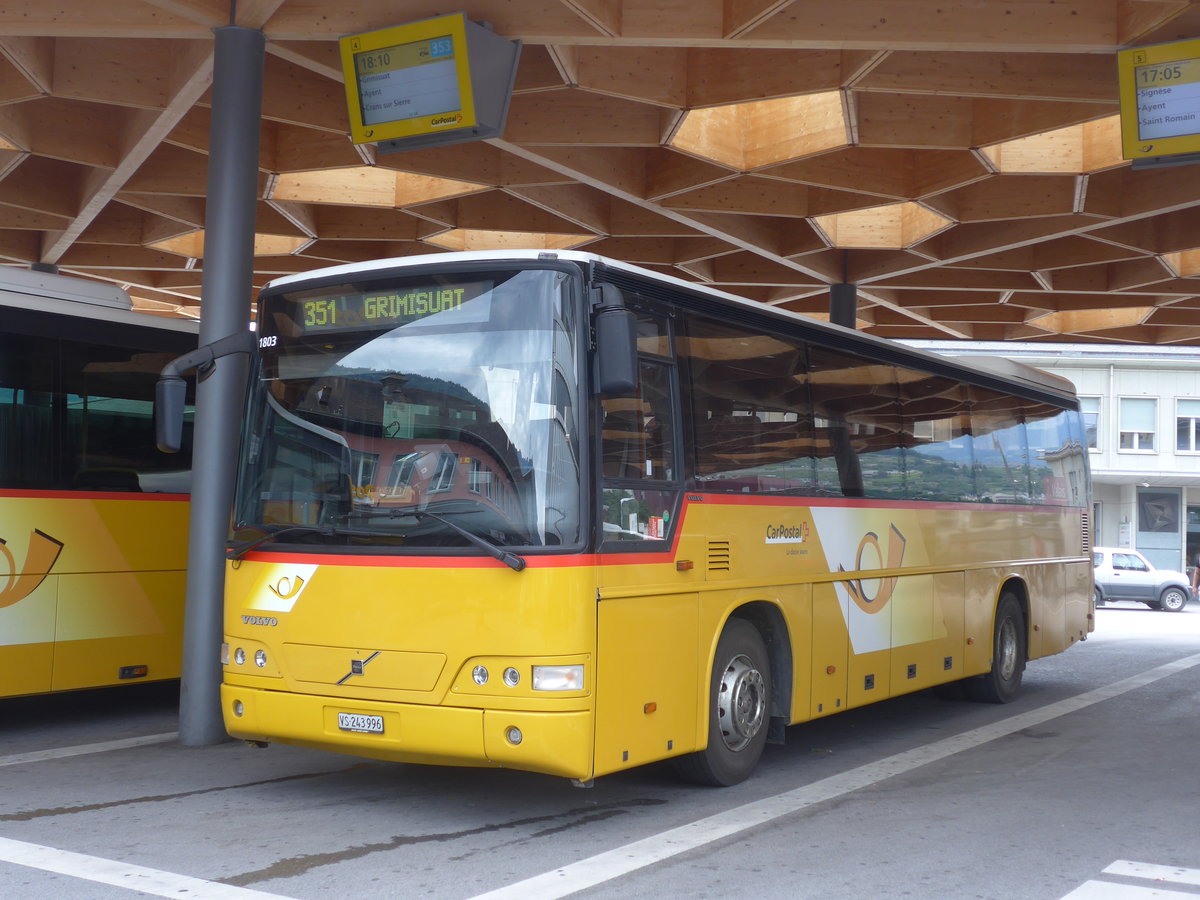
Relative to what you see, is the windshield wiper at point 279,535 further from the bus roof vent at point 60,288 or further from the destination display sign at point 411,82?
the destination display sign at point 411,82

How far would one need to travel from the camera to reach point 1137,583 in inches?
1351

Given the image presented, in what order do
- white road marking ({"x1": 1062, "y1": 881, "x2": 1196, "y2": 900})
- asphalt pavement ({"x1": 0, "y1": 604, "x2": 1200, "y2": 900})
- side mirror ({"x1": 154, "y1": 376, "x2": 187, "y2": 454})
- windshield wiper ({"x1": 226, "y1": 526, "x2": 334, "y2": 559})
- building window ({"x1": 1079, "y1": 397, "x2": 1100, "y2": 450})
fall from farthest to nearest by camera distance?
building window ({"x1": 1079, "y1": 397, "x2": 1100, "y2": 450}), side mirror ({"x1": 154, "y1": 376, "x2": 187, "y2": 454}), windshield wiper ({"x1": 226, "y1": 526, "x2": 334, "y2": 559}), asphalt pavement ({"x1": 0, "y1": 604, "x2": 1200, "y2": 900}), white road marking ({"x1": 1062, "y1": 881, "x2": 1196, "y2": 900})

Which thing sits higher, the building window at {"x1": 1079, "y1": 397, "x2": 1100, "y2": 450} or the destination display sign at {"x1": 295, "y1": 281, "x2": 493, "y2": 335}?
the building window at {"x1": 1079, "y1": 397, "x2": 1100, "y2": 450}

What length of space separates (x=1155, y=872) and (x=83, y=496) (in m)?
8.17

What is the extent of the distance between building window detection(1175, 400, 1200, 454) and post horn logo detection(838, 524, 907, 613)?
41115mm

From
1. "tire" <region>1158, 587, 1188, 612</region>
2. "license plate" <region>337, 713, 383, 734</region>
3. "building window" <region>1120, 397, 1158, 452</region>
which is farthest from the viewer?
"building window" <region>1120, 397, 1158, 452</region>

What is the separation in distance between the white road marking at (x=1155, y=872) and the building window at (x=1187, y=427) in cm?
4481

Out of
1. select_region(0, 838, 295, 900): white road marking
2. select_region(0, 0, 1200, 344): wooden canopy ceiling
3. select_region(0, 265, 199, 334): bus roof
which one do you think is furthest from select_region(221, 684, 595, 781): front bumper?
select_region(0, 0, 1200, 344): wooden canopy ceiling

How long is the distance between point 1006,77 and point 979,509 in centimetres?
404

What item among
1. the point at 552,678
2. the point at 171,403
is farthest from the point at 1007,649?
the point at 171,403

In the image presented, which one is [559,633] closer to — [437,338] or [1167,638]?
[437,338]

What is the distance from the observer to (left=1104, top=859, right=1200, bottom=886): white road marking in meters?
6.34

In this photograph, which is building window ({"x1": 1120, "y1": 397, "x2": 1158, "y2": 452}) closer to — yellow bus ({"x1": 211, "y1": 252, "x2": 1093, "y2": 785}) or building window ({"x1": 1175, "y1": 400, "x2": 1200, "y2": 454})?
building window ({"x1": 1175, "y1": 400, "x2": 1200, "y2": 454})

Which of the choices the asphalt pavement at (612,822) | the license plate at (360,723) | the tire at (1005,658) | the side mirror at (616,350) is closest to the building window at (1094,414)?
the tire at (1005,658)
